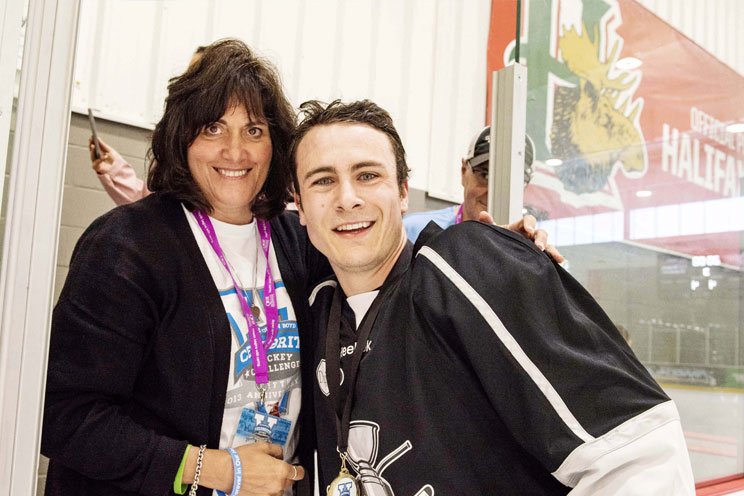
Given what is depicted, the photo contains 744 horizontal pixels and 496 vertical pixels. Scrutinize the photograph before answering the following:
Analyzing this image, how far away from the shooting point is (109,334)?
3.66 ft

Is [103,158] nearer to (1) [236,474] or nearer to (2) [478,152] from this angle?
(2) [478,152]

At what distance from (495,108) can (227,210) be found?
0.65 meters

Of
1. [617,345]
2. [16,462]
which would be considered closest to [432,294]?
[617,345]

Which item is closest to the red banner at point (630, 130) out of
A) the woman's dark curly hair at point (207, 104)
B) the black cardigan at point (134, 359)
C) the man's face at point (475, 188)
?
the man's face at point (475, 188)

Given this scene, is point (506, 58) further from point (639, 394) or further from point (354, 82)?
point (639, 394)

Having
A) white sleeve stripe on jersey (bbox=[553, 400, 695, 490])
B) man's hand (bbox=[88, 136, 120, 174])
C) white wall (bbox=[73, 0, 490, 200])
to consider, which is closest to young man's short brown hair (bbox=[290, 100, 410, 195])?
white sleeve stripe on jersey (bbox=[553, 400, 695, 490])

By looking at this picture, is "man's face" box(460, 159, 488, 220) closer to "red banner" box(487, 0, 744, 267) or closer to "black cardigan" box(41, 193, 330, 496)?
"red banner" box(487, 0, 744, 267)

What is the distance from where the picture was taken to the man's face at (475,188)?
5.99ft

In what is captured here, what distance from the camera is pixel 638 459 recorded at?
90 centimetres

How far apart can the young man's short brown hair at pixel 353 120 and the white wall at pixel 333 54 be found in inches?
69.5

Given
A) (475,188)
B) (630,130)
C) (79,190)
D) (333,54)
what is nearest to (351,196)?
(475,188)

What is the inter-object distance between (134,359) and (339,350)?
1.23 feet

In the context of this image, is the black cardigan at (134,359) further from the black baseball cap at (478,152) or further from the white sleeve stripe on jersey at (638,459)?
the black baseball cap at (478,152)

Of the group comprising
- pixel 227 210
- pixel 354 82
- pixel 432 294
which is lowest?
pixel 432 294
